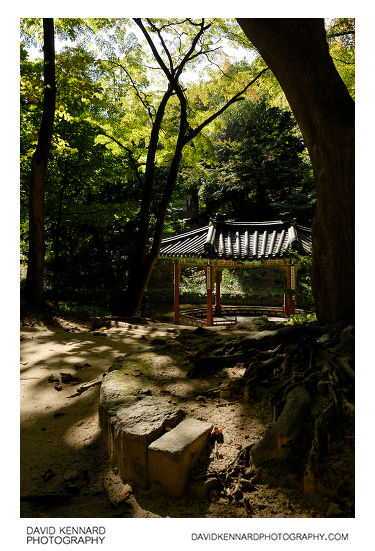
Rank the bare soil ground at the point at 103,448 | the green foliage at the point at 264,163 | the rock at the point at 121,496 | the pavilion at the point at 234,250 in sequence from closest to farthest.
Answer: the bare soil ground at the point at 103,448, the rock at the point at 121,496, the pavilion at the point at 234,250, the green foliage at the point at 264,163

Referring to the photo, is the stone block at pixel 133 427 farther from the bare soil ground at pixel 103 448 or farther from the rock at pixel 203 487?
the rock at pixel 203 487

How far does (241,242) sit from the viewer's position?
11.1 metres

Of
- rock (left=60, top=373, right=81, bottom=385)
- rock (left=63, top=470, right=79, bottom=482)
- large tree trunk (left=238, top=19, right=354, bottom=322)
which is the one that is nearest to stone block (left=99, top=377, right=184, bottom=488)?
rock (left=63, top=470, right=79, bottom=482)

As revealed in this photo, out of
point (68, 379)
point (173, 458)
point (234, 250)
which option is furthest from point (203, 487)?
point (234, 250)

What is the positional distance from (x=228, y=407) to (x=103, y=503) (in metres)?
1.06

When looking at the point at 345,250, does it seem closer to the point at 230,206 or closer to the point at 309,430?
the point at 309,430

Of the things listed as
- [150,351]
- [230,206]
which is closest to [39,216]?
[150,351]

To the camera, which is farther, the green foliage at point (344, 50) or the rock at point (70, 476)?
the green foliage at point (344, 50)

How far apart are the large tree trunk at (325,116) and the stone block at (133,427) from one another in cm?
197

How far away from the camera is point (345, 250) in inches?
125

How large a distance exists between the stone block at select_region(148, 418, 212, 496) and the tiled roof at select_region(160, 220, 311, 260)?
8083mm

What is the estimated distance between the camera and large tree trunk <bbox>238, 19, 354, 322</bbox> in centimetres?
309

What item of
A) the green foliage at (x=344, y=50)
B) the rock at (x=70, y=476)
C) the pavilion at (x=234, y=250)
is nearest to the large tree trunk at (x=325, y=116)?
the rock at (x=70, y=476)

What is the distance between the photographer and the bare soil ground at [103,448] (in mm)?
1854
